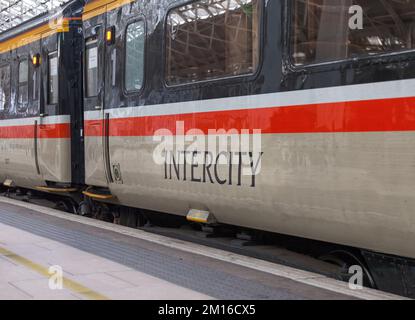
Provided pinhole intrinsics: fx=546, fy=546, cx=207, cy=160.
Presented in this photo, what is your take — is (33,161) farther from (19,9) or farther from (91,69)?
(19,9)

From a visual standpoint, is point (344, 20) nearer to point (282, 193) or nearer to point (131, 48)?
point (282, 193)

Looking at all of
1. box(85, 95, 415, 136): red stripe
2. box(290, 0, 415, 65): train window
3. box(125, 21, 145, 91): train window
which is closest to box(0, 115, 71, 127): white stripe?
box(125, 21, 145, 91): train window

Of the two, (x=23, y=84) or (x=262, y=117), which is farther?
(x=23, y=84)

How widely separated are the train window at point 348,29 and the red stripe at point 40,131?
526 centimetres

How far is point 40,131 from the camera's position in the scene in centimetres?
950

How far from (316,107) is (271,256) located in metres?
1.69

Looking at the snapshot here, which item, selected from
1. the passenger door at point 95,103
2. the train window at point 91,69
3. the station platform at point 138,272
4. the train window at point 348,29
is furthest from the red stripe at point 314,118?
the train window at point 91,69

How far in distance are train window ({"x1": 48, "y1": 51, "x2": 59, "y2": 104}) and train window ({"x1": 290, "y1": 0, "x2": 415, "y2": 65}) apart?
17.9ft

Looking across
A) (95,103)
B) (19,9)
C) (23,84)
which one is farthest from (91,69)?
(19,9)

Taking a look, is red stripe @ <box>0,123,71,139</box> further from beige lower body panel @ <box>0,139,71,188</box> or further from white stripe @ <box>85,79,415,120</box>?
white stripe @ <box>85,79,415,120</box>

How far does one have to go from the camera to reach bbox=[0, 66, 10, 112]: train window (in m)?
11.0

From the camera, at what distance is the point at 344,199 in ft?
14.1

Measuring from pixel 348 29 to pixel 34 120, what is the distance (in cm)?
687

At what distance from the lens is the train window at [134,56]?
6.77 metres
